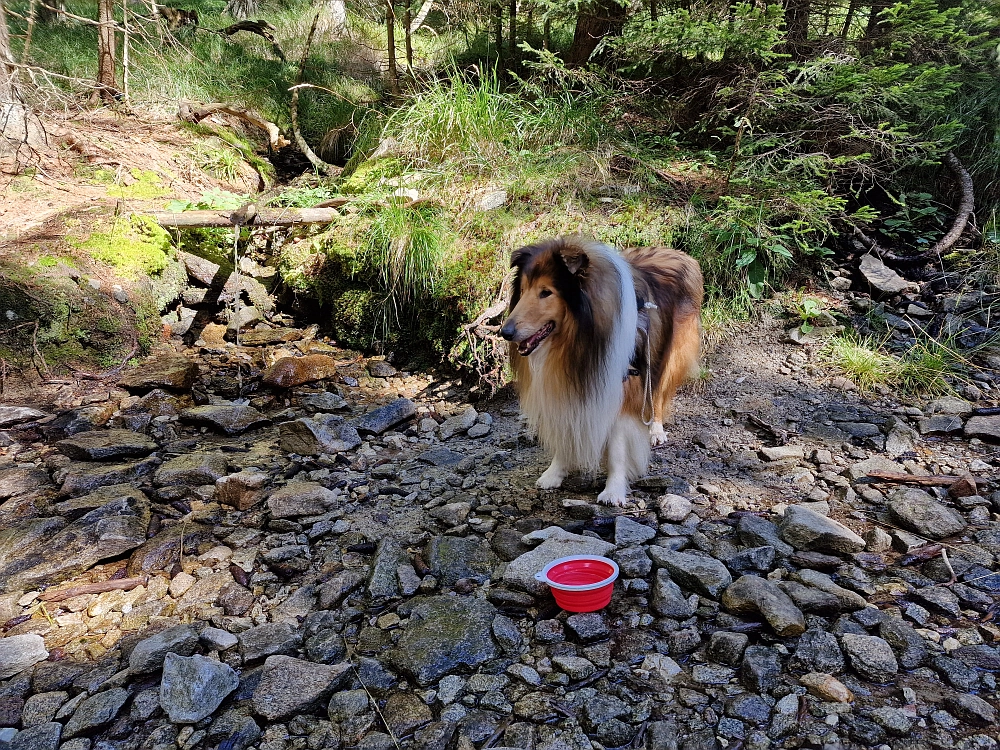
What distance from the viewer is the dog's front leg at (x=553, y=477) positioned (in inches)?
135

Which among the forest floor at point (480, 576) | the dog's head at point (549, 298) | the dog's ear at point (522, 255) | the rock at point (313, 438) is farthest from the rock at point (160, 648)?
the dog's ear at point (522, 255)

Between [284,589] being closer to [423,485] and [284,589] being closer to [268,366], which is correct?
[423,485]

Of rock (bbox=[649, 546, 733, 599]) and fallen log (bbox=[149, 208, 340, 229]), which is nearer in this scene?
rock (bbox=[649, 546, 733, 599])

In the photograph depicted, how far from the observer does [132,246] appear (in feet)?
17.8

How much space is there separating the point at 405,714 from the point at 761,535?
1651mm

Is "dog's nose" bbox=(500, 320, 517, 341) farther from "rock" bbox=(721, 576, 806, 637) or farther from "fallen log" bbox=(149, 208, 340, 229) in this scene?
"fallen log" bbox=(149, 208, 340, 229)

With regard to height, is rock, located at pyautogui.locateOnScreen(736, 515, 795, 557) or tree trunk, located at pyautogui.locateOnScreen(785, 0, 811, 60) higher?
tree trunk, located at pyautogui.locateOnScreen(785, 0, 811, 60)

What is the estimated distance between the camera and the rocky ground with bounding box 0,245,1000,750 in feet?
6.49

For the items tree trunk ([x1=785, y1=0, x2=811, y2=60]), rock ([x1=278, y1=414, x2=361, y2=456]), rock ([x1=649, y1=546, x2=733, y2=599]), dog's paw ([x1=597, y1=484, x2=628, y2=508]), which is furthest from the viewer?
tree trunk ([x1=785, y1=0, x2=811, y2=60])

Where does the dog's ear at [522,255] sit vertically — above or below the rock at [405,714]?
above

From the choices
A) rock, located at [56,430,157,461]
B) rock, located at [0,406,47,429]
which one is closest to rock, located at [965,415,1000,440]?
rock, located at [56,430,157,461]

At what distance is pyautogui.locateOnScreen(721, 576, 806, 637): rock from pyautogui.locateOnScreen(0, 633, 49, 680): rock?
8.40 feet

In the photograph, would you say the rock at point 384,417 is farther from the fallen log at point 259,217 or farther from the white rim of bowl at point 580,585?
the fallen log at point 259,217

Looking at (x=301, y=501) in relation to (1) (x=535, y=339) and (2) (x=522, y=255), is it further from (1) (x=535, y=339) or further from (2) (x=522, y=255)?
(2) (x=522, y=255)
